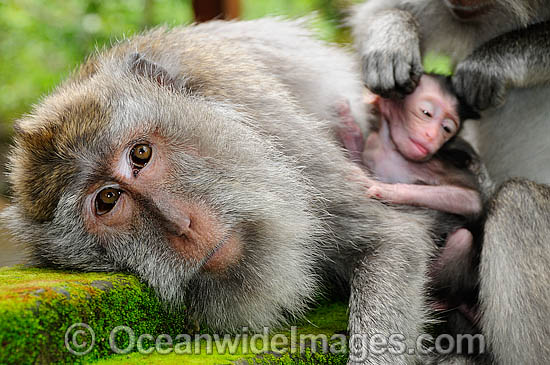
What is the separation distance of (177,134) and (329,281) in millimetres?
1062

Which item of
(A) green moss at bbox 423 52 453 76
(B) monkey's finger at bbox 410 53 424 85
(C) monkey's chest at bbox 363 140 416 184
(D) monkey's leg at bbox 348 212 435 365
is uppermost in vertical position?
(B) monkey's finger at bbox 410 53 424 85

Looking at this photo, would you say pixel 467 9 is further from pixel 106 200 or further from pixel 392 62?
pixel 106 200

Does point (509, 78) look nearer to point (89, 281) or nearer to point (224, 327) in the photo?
point (224, 327)

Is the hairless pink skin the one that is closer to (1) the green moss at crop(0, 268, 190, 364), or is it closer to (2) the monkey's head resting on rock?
(2) the monkey's head resting on rock

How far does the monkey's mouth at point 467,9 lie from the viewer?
3.27m

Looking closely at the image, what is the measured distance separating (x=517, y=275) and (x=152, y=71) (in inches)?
71.0

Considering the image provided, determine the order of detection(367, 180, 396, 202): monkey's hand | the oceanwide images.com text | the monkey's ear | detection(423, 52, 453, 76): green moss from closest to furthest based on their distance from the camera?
the oceanwide images.com text, the monkey's ear, detection(367, 180, 396, 202): monkey's hand, detection(423, 52, 453, 76): green moss

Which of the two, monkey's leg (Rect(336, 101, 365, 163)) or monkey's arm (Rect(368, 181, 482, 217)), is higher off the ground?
monkey's leg (Rect(336, 101, 365, 163))

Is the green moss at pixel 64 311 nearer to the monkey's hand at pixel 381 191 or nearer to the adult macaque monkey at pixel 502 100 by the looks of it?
the monkey's hand at pixel 381 191

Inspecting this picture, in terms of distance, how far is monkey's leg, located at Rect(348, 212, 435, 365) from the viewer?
249 cm

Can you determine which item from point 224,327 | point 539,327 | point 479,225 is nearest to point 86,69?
point 224,327

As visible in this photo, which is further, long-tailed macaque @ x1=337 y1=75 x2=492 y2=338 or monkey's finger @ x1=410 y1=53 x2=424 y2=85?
monkey's finger @ x1=410 y1=53 x2=424 y2=85

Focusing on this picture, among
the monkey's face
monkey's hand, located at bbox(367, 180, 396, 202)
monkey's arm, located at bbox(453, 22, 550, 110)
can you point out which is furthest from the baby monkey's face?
the monkey's face

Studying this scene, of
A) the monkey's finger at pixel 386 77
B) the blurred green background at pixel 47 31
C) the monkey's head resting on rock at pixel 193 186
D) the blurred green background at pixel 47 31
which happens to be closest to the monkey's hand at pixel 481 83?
the monkey's finger at pixel 386 77
